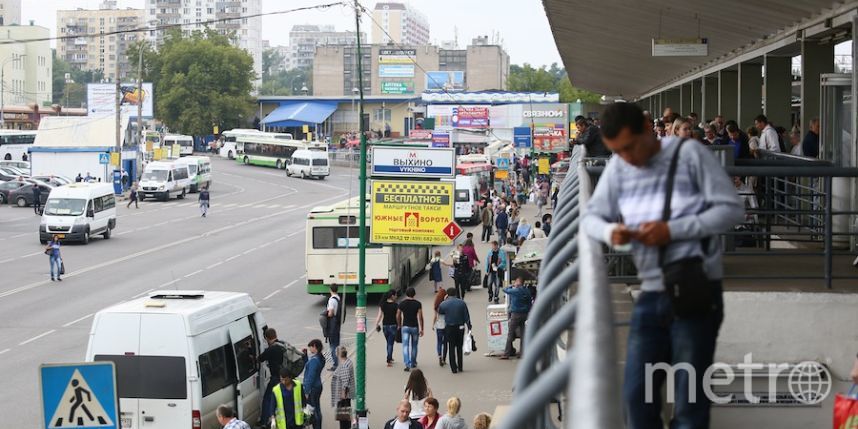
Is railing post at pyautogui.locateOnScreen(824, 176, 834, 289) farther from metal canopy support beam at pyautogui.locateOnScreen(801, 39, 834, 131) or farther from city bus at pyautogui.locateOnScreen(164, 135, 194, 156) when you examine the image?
city bus at pyautogui.locateOnScreen(164, 135, 194, 156)

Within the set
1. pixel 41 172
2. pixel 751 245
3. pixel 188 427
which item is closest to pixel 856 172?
pixel 751 245

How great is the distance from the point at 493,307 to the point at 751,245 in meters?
12.6

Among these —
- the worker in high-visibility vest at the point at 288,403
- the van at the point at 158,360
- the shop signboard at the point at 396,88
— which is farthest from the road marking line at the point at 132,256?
the shop signboard at the point at 396,88

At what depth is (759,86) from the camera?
2798 centimetres

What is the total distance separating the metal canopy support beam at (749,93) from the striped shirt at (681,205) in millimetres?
23777

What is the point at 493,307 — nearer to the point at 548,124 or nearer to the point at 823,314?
the point at 823,314

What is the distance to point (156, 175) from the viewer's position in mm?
78938

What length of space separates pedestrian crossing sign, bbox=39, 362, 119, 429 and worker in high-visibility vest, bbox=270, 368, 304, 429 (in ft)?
19.1

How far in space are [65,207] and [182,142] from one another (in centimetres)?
7146

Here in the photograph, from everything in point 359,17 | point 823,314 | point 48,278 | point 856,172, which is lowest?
point 48,278

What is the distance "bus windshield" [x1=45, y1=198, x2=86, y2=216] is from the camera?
50.3 metres

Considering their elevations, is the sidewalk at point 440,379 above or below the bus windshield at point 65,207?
below

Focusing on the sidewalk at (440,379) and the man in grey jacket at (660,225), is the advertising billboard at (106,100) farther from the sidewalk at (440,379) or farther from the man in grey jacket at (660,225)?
the man in grey jacket at (660,225)

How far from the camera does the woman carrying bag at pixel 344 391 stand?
2084 centimetres
